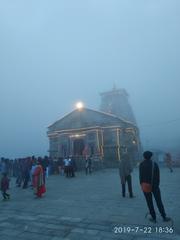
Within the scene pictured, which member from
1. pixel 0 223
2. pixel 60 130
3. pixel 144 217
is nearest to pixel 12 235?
pixel 0 223

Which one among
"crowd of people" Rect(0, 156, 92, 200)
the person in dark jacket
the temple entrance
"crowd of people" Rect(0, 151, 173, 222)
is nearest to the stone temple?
the temple entrance

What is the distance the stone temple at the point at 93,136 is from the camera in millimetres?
34219

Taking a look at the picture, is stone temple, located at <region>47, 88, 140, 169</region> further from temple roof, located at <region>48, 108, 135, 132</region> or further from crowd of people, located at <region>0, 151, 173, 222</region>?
crowd of people, located at <region>0, 151, 173, 222</region>

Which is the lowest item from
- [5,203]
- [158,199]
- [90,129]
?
[5,203]

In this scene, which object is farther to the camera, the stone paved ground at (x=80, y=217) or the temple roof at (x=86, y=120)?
the temple roof at (x=86, y=120)

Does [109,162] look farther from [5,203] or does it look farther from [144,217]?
[144,217]

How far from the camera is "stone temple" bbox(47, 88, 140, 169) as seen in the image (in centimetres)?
3422

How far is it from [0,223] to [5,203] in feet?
12.3

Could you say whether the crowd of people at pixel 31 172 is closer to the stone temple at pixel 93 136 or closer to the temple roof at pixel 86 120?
the stone temple at pixel 93 136

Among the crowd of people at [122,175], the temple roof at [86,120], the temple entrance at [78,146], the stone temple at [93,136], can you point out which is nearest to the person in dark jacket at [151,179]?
the crowd of people at [122,175]

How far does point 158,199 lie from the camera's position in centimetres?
717

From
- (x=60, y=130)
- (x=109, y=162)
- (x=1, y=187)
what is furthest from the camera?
(x=60, y=130)

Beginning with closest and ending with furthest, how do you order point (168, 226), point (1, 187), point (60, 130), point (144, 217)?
point (168, 226) < point (144, 217) < point (1, 187) < point (60, 130)

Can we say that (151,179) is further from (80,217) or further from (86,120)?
(86,120)
